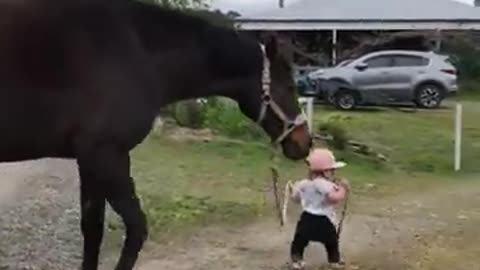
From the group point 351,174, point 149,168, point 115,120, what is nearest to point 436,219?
point 351,174

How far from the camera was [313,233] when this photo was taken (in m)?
6.51

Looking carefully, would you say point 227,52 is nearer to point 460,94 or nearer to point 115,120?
point 115,120

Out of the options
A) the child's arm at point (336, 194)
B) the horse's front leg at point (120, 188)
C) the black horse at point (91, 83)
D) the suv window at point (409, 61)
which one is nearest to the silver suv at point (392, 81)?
the suv window at point (409, 61)

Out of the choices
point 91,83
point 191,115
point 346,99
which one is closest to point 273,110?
point 91,83

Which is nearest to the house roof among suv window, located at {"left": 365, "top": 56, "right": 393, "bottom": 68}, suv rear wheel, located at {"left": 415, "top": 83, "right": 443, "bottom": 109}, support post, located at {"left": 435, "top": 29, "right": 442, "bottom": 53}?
support post, located at {"left": 435, "top": 29, "right": 442, "bottom": 53}

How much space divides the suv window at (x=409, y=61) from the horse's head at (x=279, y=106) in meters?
20.3

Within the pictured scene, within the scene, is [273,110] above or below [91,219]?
above

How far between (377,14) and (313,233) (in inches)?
1109

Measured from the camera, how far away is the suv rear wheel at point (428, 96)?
25.4 metres

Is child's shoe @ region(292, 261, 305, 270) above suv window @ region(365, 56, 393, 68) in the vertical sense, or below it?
above

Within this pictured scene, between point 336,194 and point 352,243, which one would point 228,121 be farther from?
point 336,194

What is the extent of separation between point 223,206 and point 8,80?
3991 millimetres

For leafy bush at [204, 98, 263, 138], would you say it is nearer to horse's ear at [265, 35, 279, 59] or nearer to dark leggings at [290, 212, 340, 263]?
dark leggings at [290, 212, 340, 263]

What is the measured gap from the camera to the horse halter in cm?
555
